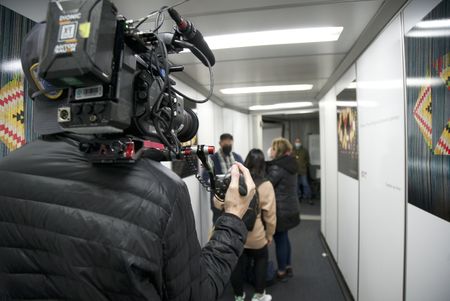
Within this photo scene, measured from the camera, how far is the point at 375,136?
1646 mm

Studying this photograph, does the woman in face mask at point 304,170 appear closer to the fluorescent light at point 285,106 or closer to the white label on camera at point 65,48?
the fluorescent light at point 285,106

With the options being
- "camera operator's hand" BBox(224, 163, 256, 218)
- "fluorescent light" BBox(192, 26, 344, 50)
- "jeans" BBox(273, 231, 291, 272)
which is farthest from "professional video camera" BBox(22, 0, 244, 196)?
"jeans" BBox(273, 231, 291, 272)

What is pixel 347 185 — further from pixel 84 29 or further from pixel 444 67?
pixel 84 29

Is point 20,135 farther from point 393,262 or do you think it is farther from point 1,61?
point 393,262

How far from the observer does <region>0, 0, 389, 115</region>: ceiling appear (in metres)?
1.28

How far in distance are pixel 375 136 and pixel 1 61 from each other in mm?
2008

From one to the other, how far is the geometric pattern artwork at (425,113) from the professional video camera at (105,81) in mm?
979

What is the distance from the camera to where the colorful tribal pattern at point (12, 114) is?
109 centimetres

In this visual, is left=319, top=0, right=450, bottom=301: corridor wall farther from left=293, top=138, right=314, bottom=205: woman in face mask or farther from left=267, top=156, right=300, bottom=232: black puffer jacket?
left=293, top=138, right=314, bottom=205: woman in face mask

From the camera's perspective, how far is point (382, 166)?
1.54m

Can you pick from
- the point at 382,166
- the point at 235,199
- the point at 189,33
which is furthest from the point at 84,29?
the point at 382,166

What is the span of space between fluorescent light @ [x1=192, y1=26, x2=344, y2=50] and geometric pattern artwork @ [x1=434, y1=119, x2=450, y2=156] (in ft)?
3.14

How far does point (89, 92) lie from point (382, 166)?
64.0 inches

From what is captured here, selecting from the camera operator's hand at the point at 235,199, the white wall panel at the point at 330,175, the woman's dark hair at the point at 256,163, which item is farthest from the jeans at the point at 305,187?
the camera operator's hand at the point at 235,199
